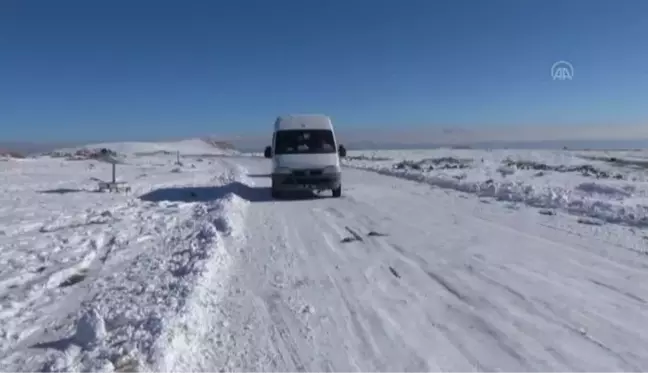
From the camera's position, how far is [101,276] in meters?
7.36

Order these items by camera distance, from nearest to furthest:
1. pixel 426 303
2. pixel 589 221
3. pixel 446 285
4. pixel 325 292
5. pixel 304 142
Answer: pixel 426 303
pixel 325 292
pixel 446 285
pixel 589 221
pixel 304 142

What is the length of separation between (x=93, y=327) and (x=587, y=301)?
5.46m

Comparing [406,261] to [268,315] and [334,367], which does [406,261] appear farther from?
[334,367]

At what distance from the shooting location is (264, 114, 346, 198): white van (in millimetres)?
16859

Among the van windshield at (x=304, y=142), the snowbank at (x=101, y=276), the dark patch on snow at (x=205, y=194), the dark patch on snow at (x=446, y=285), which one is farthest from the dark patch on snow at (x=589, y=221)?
the dark patch on snow at (x=205, y=194)

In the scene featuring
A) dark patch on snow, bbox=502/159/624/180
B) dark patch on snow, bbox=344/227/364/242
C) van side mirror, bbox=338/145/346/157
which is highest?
van side mirror, bbox=338/145/346/157

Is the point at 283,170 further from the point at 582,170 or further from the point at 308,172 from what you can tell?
the point at 582,170

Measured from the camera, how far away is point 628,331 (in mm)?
5168

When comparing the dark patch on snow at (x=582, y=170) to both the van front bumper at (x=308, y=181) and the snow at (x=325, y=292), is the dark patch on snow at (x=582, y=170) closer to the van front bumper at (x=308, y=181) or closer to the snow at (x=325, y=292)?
the snow at (x=325, y=292)

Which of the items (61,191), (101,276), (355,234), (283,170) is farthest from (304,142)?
(101,276)

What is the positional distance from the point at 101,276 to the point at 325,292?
3.30 m

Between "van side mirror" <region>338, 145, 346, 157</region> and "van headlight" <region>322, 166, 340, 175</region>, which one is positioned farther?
"van side mirror" <region>338, 145, 346, 157</region>

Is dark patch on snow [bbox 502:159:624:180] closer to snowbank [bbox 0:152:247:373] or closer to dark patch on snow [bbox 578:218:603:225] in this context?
dark patch on snow [bbox 578:218:603:225]

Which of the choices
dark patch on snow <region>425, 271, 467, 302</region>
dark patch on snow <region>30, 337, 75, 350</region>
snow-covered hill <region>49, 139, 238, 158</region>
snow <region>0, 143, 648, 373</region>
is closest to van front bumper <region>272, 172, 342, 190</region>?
snow <region>0, 143, 648, 373</region>
